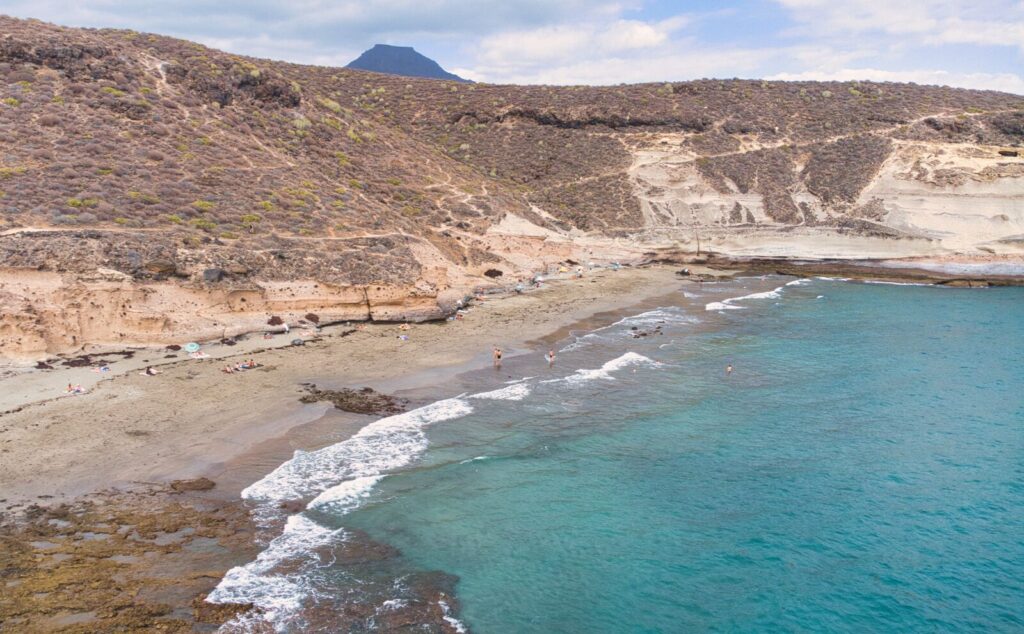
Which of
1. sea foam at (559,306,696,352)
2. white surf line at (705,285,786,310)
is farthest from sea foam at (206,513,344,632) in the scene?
white surf line at (705,285,786,310)

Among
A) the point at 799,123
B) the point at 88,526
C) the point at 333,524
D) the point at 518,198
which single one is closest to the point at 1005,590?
the point at 333,524

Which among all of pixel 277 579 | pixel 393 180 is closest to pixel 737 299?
pixel 393 180

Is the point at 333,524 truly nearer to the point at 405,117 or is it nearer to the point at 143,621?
the point at 143,621

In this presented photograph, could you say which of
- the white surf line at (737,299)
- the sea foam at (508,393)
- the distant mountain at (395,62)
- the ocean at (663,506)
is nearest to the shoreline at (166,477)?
the ocean at (663,506)

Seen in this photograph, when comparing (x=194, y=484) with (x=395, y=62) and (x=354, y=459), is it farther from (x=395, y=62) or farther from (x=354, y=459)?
(x=395, y=62)

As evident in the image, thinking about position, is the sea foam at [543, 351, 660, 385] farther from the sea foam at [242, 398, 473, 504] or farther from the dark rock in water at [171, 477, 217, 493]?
the dark rock in water at [171, 477, 217, 493]

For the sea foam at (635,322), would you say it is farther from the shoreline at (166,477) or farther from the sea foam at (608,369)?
the shoreline at (166,477)

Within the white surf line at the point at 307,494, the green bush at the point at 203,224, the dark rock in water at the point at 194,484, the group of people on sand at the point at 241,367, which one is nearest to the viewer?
the white surf line at the point at 307,494
